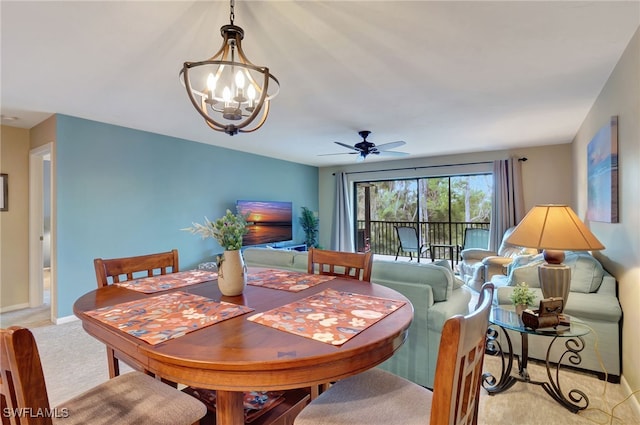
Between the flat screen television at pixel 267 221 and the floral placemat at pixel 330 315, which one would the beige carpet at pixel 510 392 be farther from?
the flat screen television at pixel 267 221

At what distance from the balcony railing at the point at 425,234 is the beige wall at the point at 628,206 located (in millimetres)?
4062

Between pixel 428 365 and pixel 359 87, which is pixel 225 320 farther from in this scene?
pixel 359 87

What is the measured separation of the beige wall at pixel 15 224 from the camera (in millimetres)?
3779

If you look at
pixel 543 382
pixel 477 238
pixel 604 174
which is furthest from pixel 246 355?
pixel 477 238

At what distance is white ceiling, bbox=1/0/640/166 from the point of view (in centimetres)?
172

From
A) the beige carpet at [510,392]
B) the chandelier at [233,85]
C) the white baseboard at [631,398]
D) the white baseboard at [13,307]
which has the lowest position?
the beige carpet at [510,392]

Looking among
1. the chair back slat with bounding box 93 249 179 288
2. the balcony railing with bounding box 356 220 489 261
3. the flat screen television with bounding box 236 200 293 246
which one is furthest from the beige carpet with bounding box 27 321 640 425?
the balcony railing with bounding box 356 220 489 261

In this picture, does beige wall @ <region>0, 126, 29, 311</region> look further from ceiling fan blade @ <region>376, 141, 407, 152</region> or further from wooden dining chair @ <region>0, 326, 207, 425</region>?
ceiling fan blade @ <region>376, 141, 407, 152</region>

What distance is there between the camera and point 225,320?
3.88 ft

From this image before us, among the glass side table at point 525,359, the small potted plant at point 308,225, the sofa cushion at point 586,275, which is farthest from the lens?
the small potted plant at point 308,225

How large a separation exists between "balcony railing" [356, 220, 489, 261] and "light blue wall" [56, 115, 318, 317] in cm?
372

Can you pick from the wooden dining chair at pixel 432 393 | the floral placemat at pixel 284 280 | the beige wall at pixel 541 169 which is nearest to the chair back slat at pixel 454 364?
the wooden dining chair at pixel 432 393

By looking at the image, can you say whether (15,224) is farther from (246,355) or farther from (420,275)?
(420,275)

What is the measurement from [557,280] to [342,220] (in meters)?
5.26
